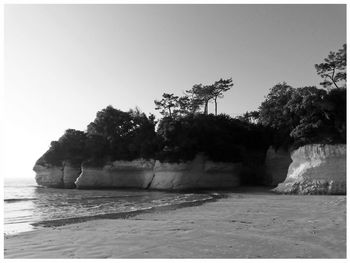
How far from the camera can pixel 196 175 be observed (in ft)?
124

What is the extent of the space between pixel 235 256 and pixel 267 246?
3.50 ft

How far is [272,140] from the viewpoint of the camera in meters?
37.1

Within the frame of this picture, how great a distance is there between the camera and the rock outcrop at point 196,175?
37138 mm

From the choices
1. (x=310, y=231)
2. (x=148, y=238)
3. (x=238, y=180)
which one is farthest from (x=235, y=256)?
(x=238, y=180)

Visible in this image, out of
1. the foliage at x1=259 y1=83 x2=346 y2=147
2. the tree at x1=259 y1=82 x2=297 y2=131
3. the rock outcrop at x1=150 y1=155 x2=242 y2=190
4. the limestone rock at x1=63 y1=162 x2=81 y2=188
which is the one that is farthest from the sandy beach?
the limestone rock at x1=63 y1=162 x2=81 y2=188

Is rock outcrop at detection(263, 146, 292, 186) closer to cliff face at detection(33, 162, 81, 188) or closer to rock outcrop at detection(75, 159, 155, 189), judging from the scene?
rock outcrop at detection(75, 159, 155, 189)

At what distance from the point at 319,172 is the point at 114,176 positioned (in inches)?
1023

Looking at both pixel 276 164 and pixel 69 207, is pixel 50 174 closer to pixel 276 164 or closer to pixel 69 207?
pixel 276 164

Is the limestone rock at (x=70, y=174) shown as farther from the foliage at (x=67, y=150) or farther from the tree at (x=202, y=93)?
the tree at (x=202, y=93)

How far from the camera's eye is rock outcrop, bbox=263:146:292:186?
34594 mm

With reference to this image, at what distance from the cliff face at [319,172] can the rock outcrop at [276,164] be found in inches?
286

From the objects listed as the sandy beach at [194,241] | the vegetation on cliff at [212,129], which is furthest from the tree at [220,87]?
the sandy beach at [194,241]

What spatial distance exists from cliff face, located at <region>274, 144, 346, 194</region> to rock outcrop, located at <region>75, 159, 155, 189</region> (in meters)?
18.9
